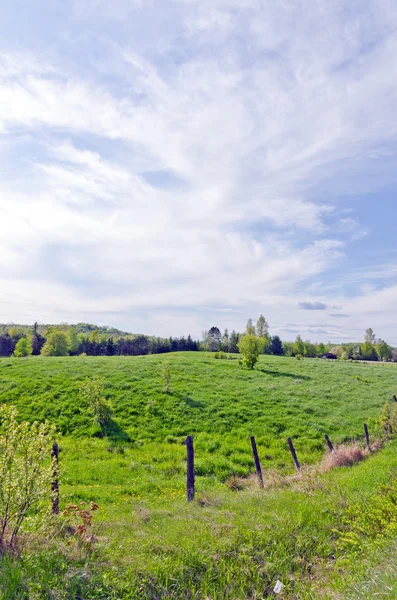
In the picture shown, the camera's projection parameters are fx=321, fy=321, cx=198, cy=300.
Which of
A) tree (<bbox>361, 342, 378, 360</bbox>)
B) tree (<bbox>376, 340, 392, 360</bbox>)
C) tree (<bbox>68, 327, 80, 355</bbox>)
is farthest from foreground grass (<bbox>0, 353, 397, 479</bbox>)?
tree (<bbox>376, 340, 392, 360</bbox>)

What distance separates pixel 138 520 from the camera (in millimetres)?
7836

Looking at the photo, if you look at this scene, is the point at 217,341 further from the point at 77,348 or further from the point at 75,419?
the point at 75,419

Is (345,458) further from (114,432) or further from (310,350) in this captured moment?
(310,350)

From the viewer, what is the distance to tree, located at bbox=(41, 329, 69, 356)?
70.4 m

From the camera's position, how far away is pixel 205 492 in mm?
10727

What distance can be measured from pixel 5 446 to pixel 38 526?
180 centimetres

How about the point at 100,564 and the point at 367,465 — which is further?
the point at 367,465

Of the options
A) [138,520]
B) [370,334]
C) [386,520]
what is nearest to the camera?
[386,520]

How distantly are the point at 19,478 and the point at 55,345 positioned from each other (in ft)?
236

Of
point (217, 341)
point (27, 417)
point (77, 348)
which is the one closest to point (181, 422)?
point (27, 417)

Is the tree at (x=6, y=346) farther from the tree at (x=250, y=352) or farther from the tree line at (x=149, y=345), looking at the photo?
the tree at (x=250, y=352)

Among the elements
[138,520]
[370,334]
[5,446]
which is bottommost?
[138,520]

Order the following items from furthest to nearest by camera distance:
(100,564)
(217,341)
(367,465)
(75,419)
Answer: (217,341) < (75,419) < (367,465) < (100,564)

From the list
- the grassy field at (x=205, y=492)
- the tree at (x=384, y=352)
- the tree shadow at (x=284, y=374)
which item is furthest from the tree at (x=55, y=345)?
the tree at (x=384, y=352)
